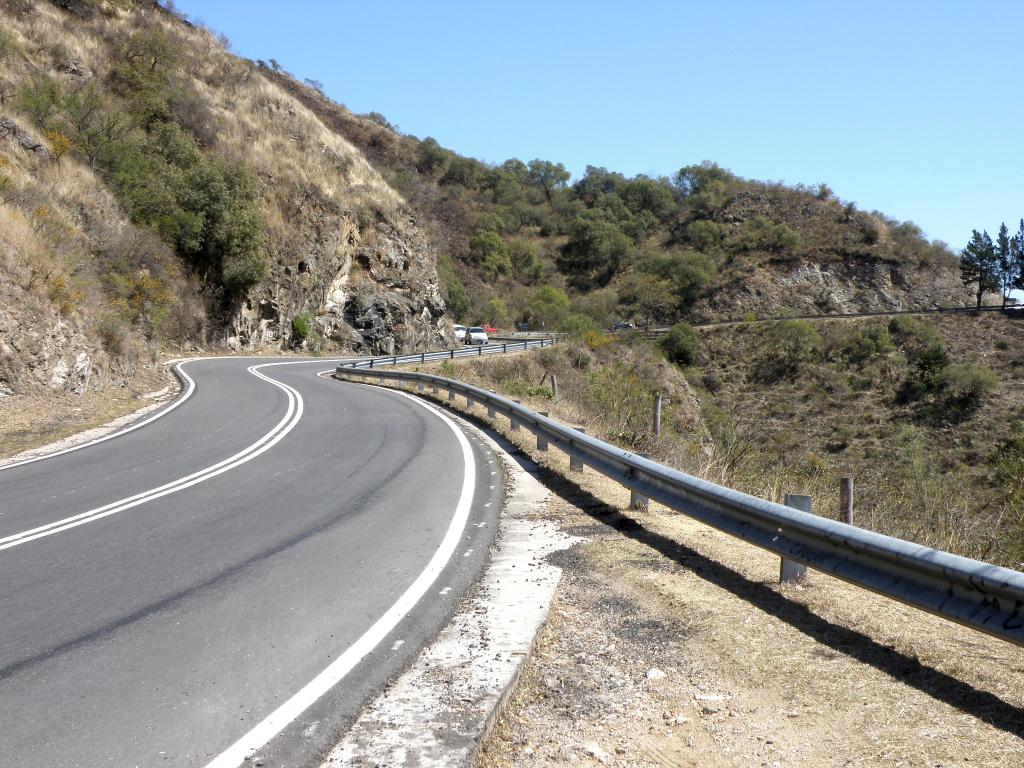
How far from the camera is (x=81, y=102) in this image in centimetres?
4038

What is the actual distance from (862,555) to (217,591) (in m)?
4.30

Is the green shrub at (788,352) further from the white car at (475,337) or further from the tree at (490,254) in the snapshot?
the tree at (490,254)

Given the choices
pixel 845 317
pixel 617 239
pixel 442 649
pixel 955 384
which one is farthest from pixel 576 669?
pixel 617 239

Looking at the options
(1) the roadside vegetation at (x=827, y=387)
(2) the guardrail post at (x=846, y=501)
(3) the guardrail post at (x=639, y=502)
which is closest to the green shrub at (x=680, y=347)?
(1) the roadside vegetation at (x=827, y=387)

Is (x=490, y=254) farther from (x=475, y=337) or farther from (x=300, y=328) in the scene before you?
(x=300, y=328)

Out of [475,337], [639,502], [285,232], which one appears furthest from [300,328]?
[639,502]

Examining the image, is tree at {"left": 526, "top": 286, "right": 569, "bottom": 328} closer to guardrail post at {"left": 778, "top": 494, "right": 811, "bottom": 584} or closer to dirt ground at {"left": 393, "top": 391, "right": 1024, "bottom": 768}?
guardrail post at {"left": 778, "top": 494, "right": 811, "bottom": 584}

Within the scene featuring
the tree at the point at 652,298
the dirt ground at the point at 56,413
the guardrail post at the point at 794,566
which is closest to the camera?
the guardrail post at the point at 794,566

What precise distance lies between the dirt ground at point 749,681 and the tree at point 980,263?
278 ft

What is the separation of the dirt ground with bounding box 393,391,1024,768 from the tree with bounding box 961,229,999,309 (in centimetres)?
8462

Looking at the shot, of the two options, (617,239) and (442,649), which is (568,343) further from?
(617,239)

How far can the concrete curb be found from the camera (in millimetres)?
3471

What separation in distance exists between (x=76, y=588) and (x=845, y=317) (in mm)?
67671

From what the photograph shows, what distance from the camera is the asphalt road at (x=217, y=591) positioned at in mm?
3715
